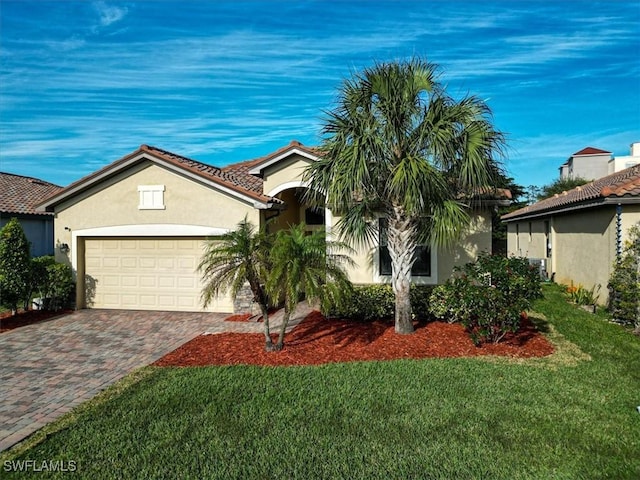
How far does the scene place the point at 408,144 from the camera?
8.81 m

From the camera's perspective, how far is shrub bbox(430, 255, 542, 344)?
27.4 ft

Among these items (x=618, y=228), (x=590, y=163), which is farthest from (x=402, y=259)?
(x=590, y=163)

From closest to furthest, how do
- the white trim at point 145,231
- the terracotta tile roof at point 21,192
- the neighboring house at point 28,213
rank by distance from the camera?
the white trim at point 145,231
the neighboring house at point 28,213
the terracotta tile roof at point 21,192

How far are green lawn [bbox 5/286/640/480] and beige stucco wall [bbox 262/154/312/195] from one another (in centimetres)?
777

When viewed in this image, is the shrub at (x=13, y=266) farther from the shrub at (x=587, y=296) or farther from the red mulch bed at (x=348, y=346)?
the shrub at (x=587, y=296)

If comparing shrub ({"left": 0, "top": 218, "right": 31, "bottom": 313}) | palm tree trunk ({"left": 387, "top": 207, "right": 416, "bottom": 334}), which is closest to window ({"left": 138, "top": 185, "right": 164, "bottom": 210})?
shrub ({"left": 0, "top": 218, "right": 31, "bottom": 313})

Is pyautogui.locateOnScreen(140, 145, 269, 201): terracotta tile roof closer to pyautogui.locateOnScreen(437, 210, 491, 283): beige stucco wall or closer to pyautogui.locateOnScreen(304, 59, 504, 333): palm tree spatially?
pyautogui.locateOnScreen(304, 59, 504, 333): palm tree

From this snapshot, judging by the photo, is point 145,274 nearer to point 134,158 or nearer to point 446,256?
point 134,158

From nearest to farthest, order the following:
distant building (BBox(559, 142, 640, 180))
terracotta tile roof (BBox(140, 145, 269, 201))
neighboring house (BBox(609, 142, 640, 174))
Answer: terracotta tile roof (BBox(140, 145, 269, 201)) < neighboring house (BBox(609, 142, 640, 174)) < distant building (BBox(559, 142, 640, 180))

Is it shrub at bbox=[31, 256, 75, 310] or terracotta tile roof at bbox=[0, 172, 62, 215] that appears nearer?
shrub at bbox=[31, 256, 75, 310]

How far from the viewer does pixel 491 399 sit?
5832 millimetres

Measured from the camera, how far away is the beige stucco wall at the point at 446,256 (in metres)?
11.8

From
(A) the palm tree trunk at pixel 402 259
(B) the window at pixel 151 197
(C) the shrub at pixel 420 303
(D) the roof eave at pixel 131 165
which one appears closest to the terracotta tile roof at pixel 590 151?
(C) the shrub at pixel 420 303

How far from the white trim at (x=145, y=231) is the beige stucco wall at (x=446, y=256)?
163 inches
